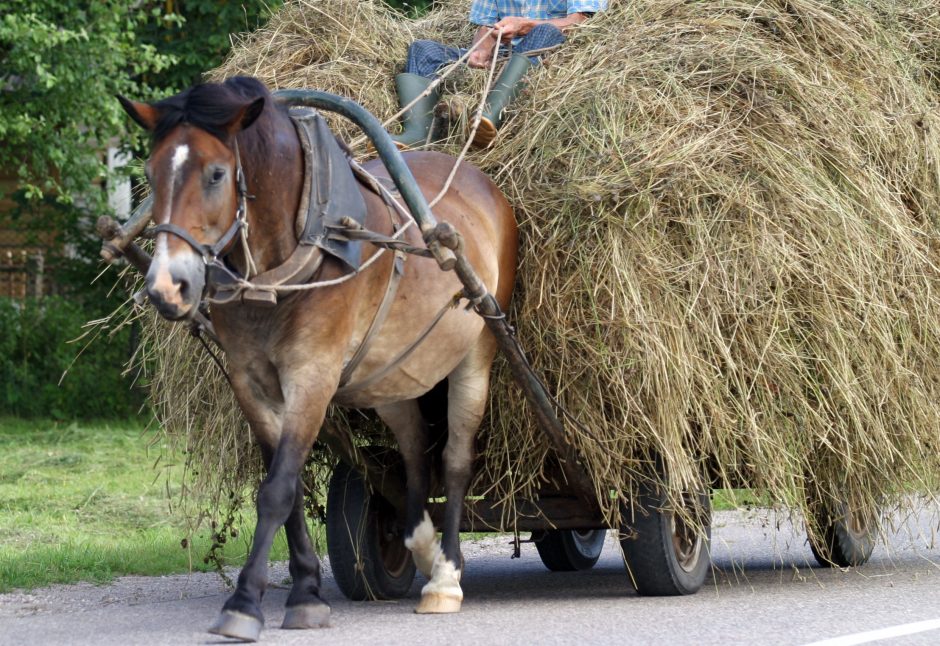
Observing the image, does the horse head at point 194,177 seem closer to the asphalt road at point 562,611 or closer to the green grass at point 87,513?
the asphalt road at point 562,611

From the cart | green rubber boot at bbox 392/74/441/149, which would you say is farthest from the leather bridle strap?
green rubber boot at bbox 392/74/441/149

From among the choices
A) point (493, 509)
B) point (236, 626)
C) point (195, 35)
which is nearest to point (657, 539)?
point (493, 509)

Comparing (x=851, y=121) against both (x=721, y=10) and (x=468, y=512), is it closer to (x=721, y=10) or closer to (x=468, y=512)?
(x=721, y=10)

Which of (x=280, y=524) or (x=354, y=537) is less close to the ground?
(x=280, y=524)

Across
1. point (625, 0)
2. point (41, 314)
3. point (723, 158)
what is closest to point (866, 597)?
point (723, 158)

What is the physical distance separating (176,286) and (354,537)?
2.13 metres

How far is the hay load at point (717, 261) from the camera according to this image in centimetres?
532

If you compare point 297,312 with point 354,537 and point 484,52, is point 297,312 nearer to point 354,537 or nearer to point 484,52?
point 354,537

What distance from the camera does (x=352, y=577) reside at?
5918 millimetres

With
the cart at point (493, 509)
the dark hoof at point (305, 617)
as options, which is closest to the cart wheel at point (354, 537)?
the cart at point (493, 509)

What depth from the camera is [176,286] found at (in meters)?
4.08

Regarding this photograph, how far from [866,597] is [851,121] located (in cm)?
199

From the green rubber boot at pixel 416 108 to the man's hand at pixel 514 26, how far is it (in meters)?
0.47

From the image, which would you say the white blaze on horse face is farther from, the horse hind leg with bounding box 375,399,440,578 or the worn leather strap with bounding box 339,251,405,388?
the horse hind leg with bounding box 375,399,440,578
